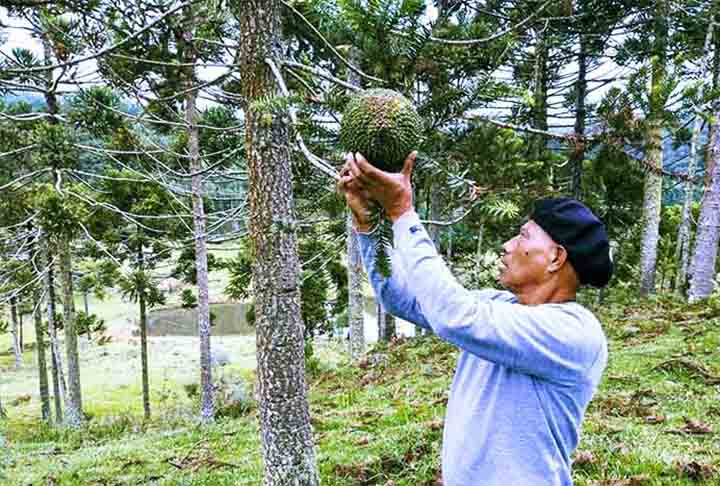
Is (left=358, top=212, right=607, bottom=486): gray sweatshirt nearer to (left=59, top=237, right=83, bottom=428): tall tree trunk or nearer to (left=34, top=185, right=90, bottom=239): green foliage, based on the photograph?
(left=34, top=185, right=90, bottom=239): green foliage

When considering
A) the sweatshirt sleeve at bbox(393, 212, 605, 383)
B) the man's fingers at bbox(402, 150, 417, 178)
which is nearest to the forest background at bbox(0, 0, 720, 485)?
the man's fingers at bbox(402, 150, 417, 178)

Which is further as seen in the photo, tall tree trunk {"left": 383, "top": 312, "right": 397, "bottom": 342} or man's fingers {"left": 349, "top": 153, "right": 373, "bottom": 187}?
tall tree trunk {"left": 383, "top": 312, "right": 397, "bottom": 342}

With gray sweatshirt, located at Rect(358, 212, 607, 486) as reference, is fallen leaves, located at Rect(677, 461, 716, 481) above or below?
below

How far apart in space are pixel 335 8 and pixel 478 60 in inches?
18.6

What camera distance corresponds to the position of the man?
4.38 ft

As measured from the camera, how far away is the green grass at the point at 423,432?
3410 mm

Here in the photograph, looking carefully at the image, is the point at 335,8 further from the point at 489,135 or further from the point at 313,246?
the point at 313,246

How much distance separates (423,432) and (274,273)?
2.42 m

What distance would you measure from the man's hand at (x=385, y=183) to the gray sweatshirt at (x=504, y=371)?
56 mm

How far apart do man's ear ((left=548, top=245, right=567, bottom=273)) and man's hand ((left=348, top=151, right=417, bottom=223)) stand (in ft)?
1.91

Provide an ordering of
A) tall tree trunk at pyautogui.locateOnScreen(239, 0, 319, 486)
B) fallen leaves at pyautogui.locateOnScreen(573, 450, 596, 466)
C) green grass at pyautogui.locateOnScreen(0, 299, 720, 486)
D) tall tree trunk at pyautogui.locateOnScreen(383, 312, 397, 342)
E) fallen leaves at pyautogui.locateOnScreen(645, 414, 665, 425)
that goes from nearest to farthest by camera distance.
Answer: tall tree trunk at pyautogui.locateOnScreen(239, 0, 319, 486), fallen leaves at pyautogui.locateOnScreen(573, 450, 596, 466), green grass at pyautogui.locateOnScreen(0, 299, 720, 486), fallen leaves at pyautogui.locateOnScreen(645, 414, 665, 425), tall tree trunk at pyautogui.locateOnScreen(383, 312, 397, 342)

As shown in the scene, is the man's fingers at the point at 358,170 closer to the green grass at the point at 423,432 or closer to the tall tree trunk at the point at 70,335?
the green grass at the point at 423,432

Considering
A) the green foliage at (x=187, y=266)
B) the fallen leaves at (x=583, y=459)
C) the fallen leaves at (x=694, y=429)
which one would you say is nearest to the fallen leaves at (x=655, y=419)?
the fallen leaves at (x=694, y=429)

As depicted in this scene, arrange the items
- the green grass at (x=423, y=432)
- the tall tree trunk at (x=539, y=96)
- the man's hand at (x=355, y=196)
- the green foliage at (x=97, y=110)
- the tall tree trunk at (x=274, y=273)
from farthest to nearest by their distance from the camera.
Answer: the green foliage at (x=97, y=110) → the green grass at (x=423, y=432) → the tall tree trunk at (x=274, y=273) → the tall tree trunk at (x=539, y=96) → the man's hand at (x=355, y=196)
